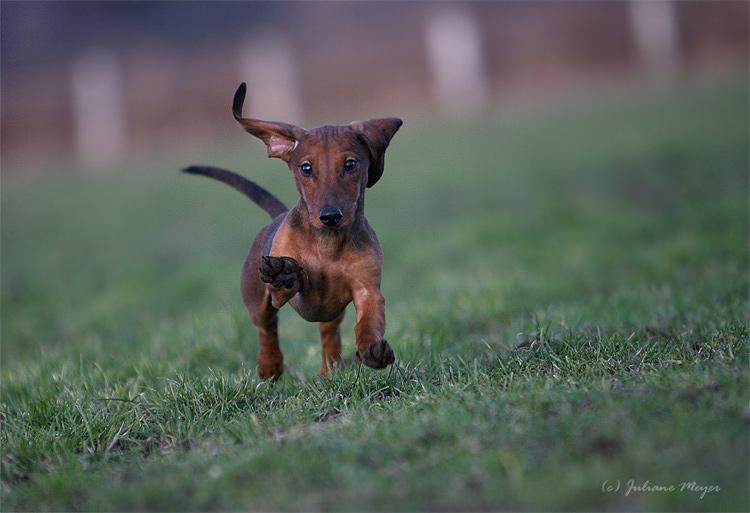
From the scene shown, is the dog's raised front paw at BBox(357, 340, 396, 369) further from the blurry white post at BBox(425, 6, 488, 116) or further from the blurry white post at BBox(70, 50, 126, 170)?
the blurry white post at BBox(70, 50, 126, 170)

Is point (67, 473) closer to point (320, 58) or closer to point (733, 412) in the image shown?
point (733, 412)

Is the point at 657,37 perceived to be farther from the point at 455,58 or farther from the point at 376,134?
the point at 376,134

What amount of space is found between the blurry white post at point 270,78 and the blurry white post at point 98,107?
356cm

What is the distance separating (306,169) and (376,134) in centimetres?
37

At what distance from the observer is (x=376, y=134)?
4.07 metres

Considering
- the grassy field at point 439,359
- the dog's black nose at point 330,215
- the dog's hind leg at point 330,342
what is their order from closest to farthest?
1. the grassy field at point 439,359
2. the dog's black nose at point 330,215
3. the dog's hind leg at point 330,342

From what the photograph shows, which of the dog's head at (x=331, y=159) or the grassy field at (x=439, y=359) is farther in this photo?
the dog's head at (x=331, y=159)

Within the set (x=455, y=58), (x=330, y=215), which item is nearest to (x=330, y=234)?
(x=330, y=215)

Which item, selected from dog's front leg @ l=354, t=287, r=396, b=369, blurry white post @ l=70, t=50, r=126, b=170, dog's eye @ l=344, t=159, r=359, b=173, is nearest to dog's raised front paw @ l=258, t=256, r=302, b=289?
dog's front leg @ l=354, t=287, r=396, b=369

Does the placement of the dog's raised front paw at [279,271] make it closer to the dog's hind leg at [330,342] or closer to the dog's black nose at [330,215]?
the dog's black nose at [330,215]

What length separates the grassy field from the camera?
9.87 feet

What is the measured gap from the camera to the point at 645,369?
389 centimetres

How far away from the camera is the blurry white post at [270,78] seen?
22094mm

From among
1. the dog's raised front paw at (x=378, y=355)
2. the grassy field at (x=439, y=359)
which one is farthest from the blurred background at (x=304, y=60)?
the dog's raised front paw at (x=378, y=355)
